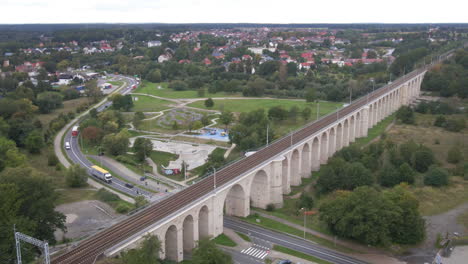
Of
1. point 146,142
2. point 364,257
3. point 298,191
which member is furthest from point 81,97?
point 364,257

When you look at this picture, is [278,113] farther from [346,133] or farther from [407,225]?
[407,225]

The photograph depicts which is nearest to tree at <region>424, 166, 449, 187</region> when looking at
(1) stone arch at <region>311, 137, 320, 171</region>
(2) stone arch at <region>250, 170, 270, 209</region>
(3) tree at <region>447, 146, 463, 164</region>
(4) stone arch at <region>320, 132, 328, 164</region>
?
(3) tree at <region>447, 146, 463, 164</region>

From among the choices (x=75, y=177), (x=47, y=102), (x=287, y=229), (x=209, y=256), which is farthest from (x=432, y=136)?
(x=47, y=102)

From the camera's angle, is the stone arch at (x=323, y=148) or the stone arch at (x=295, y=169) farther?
the stone arch at (x=323, y=148)

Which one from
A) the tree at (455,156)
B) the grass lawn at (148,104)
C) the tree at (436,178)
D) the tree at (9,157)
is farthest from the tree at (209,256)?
the grass lawn at (148,104)

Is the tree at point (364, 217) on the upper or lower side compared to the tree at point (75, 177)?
upper

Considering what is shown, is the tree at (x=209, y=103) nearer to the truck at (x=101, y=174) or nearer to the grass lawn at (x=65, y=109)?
the grass lawn at (x=65, y=109)

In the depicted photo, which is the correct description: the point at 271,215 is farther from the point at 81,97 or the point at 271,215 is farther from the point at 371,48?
the point at 371,48
